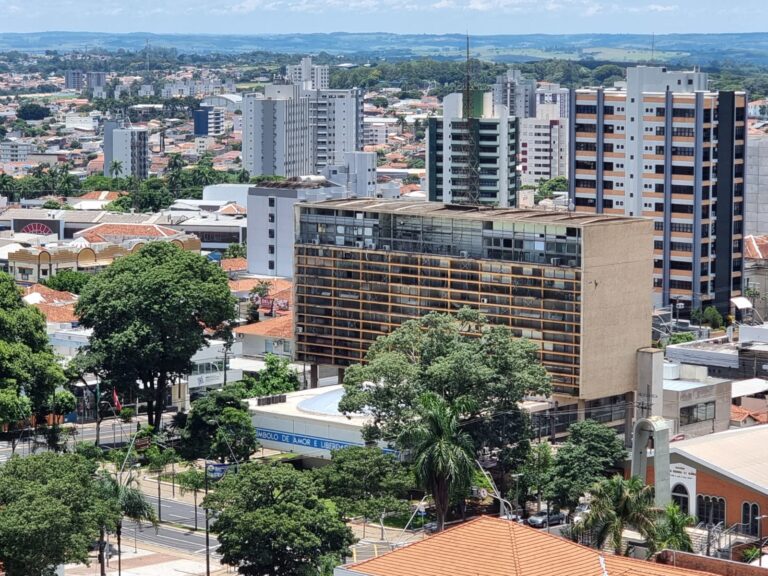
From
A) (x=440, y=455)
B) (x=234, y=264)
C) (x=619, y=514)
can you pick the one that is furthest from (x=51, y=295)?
(x=619, y=514)

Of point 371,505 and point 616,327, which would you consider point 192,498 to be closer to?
point 371,505

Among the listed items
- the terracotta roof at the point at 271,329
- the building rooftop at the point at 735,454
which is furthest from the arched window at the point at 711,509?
the terracotta roof at the point at 271,329

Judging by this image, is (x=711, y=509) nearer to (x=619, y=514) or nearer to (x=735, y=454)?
(x=735, y=454)

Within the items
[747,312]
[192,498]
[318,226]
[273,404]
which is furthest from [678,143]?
[192,498]

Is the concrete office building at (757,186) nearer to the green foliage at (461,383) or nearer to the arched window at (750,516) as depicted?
the green foliage at (461,383)

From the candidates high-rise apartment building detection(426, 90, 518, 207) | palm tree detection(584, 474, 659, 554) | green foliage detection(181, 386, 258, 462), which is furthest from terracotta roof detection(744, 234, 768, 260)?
palm tree detection(584, 474, 659, 554)

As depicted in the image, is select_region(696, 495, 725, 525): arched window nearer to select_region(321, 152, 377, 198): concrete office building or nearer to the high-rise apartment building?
the high-rise apartment building
